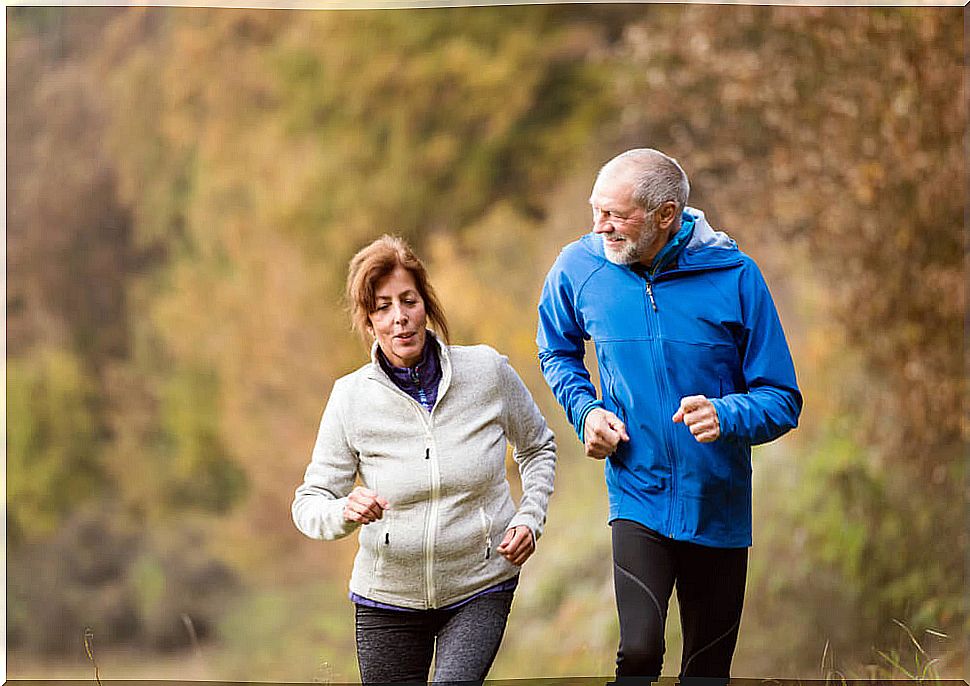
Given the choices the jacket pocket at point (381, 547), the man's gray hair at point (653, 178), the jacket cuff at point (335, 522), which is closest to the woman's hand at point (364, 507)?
the jacket cuff at point (335, 522)

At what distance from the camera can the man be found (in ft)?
8.80

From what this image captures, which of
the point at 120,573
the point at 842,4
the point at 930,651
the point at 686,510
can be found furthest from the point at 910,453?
the point at 120,573

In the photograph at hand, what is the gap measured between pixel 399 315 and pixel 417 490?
1.26 feet

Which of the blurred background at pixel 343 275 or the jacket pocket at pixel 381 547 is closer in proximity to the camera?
the jacket pocket at pixel 381 547

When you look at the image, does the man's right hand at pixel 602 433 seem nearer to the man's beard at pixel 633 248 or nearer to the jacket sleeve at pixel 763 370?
the jacket sleeve at pixel 763 370

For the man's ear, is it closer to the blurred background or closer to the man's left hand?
the man's left hand

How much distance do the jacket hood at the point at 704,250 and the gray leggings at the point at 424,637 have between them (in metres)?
0.83

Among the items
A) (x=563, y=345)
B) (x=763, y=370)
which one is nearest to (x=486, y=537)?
(x=563, y=345)

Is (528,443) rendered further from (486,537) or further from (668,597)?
(668,597)

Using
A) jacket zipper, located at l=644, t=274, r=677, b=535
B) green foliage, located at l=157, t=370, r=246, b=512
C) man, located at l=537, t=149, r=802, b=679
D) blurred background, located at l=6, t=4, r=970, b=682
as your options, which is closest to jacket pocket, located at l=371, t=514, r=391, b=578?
man, located at l=537, t=149, r=802, b=679

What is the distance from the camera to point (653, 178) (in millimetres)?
2684

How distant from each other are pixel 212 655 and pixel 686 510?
271cm

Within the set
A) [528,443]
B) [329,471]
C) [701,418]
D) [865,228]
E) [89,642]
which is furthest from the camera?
[89,642]

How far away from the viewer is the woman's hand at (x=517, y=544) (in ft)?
8.75
